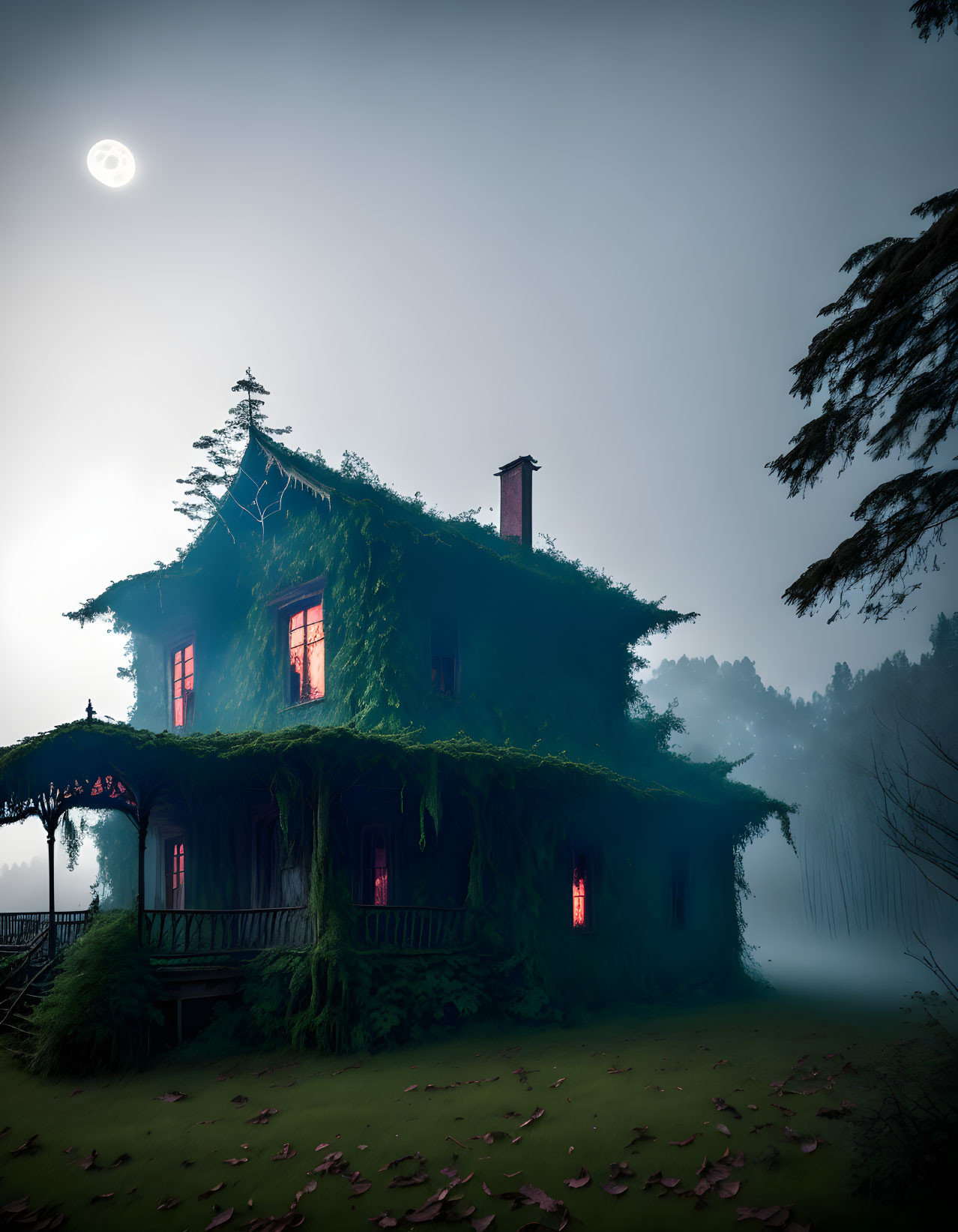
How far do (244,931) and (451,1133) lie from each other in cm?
664

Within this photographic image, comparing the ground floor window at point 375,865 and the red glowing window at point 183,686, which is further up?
the red glowing window at point 183,686

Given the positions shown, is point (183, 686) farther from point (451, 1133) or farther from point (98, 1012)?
point (451, 1133)

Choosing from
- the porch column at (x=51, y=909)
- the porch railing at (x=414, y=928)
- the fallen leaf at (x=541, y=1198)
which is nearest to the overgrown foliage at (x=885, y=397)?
the fallen leaf at (x=541, y=1198)

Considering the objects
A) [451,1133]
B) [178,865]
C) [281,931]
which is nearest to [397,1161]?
[451,1133]

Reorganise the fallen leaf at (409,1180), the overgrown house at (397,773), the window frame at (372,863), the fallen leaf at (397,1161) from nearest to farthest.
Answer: the fallen leaf at (409,1180) → the fallen leaf at (397,1161) → the overgrown house at (397,773) → the window frame at (372,863)

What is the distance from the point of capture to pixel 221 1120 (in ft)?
28.1

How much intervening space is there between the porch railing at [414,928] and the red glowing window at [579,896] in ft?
12.3

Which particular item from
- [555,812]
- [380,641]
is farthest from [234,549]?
[555,812]

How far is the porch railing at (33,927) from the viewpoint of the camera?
45.5 ft

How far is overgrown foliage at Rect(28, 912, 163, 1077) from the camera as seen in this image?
34.8 ft

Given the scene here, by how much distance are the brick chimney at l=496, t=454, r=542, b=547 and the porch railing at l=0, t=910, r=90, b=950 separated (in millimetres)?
13298

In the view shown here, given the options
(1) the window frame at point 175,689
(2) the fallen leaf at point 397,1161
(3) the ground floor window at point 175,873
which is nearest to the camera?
(2) the fallen leaf at point 397,1161

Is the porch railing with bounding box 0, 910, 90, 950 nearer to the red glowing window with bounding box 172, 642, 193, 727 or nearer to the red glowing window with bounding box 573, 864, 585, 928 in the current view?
the red glowing window with bounding box 172, 642, 193, 727

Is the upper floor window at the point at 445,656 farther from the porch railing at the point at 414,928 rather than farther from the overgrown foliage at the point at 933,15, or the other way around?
the overgrown foliage at the point at 933,15
